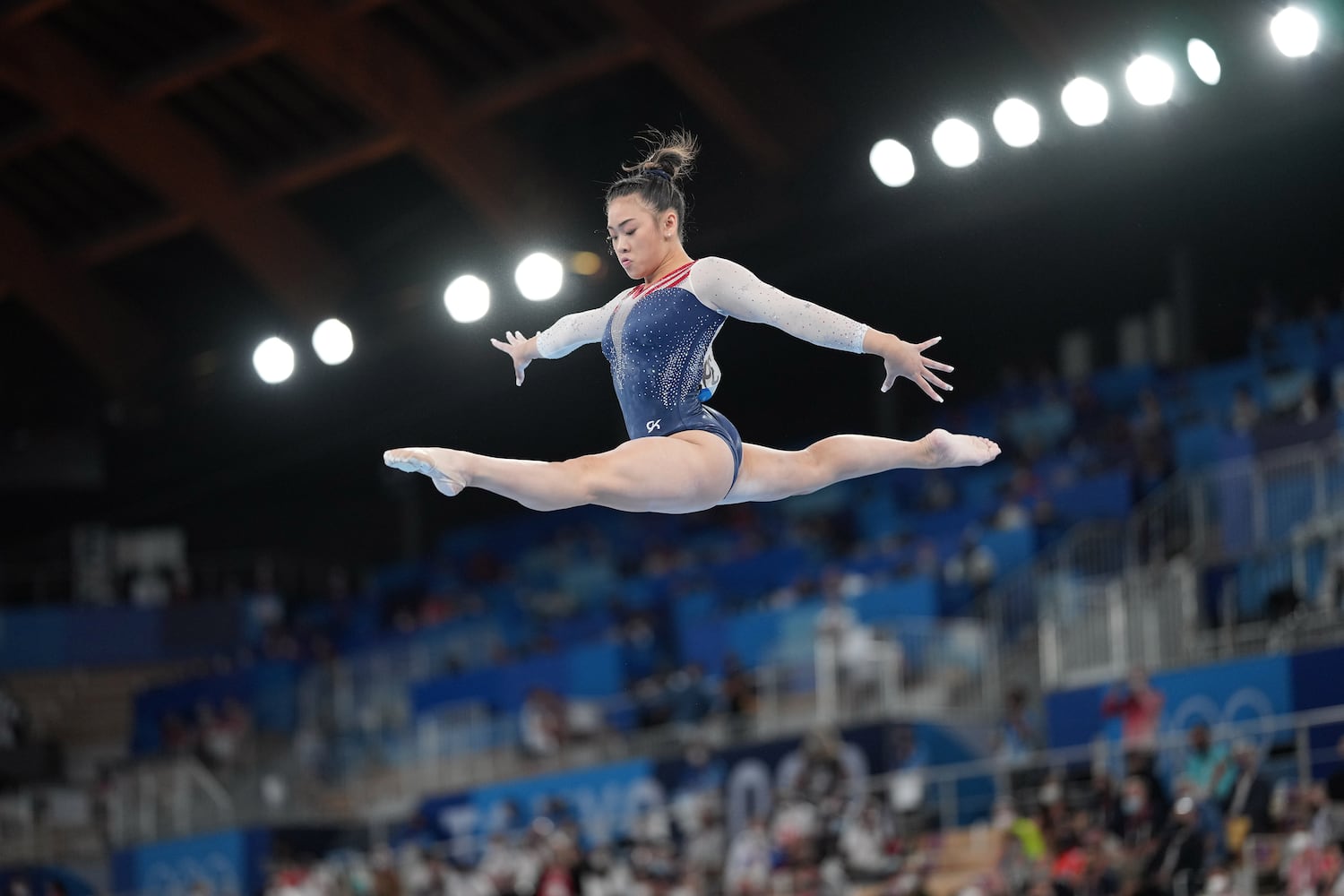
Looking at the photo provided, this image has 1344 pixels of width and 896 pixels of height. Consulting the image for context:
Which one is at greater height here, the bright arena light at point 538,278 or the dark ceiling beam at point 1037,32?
the dark ceiling beam at point 1037,32

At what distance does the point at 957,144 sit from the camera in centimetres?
1002

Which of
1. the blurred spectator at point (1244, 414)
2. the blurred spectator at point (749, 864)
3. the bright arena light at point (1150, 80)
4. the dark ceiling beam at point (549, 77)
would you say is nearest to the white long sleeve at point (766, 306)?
the bright arena light at point (1150, 80)

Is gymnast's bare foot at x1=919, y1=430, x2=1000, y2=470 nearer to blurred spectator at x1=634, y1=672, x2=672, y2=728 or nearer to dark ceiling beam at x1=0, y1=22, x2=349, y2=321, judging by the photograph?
blurred spectator at x1=634, y1=672, x2=672, y2=728

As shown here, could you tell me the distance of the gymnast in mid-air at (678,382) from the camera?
5.89 metres

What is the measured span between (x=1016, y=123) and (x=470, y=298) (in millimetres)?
2959

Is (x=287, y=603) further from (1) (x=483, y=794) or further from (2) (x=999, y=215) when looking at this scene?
(2) (x=999, y=215)

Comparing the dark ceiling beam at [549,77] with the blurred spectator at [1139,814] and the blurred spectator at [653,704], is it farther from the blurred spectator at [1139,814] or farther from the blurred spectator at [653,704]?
the blurred spectator at [1139,814]

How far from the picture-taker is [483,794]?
691 inches

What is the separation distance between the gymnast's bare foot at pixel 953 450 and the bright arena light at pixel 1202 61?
520 cm

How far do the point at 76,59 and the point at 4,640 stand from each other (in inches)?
329

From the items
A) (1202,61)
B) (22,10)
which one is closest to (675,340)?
(1202,61)

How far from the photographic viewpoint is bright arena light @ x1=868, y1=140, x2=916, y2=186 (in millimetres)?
10336

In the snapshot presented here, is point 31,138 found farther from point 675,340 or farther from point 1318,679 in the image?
point 675,340

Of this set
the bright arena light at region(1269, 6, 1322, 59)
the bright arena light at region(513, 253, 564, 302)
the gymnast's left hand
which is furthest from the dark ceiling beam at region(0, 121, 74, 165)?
the gymnast's left hand
